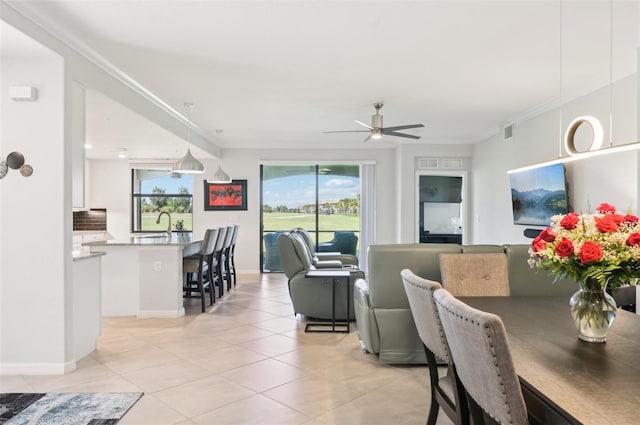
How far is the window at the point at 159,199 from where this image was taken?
29.0 ft

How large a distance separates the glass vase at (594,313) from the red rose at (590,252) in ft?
0.57

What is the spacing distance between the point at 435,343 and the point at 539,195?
4.45 metres

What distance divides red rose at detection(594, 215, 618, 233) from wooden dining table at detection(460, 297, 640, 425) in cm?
44

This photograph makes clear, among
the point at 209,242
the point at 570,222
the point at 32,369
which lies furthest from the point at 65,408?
the point at 570,222

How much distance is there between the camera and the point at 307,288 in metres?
4.84

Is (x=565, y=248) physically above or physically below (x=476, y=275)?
above

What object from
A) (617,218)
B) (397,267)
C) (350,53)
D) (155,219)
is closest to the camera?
(617,218)

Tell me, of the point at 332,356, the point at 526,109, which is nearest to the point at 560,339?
the point at 332,356

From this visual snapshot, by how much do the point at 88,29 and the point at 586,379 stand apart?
3.69 metres

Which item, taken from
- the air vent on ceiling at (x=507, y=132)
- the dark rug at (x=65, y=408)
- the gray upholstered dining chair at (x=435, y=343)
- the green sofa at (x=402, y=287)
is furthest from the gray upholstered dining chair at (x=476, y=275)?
the air vent on ceiling at (x=507, y=132)

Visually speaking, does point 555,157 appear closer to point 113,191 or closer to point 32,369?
point 32,369

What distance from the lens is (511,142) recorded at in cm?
657

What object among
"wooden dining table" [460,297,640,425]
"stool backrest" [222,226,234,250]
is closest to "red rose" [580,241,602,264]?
"wooden dining table" [460,297,640,425]

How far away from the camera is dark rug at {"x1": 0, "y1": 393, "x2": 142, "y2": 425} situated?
2.55 metres
